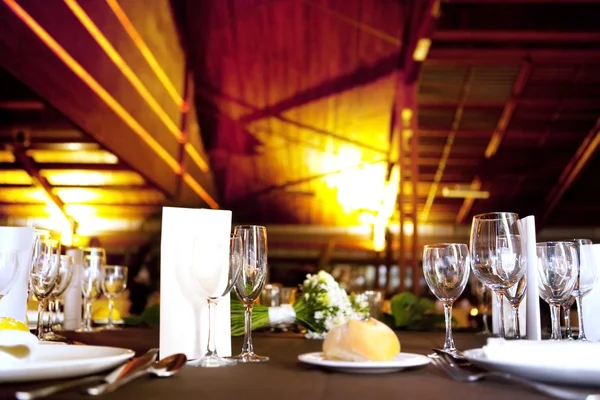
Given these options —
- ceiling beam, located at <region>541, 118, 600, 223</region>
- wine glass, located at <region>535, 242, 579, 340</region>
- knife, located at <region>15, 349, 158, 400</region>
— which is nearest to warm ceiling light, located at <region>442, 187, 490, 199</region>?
ceiling beam, located at <region>541, 118, 600, 223</region>

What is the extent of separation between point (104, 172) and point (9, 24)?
2238mm

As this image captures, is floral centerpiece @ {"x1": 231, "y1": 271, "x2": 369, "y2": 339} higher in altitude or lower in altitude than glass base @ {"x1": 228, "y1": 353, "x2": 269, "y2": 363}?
higher

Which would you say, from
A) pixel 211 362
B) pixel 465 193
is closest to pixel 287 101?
pixel 465 193

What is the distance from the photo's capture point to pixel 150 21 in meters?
4.86

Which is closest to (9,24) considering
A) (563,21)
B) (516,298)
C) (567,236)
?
(516,298)

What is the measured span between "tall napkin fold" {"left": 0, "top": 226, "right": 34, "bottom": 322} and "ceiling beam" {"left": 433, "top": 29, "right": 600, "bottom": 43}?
4.42 metres

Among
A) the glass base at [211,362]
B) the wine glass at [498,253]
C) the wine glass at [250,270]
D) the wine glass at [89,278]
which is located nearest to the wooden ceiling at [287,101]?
the wine glass at [89,278]

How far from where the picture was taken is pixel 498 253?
1.09 meters

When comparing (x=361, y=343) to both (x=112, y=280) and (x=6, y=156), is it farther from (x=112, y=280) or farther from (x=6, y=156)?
(x=6, y=156)

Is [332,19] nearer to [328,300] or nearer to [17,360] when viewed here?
[328,300]

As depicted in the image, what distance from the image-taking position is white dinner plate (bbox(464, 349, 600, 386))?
703 mm

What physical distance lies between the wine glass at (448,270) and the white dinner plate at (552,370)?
1.22ft

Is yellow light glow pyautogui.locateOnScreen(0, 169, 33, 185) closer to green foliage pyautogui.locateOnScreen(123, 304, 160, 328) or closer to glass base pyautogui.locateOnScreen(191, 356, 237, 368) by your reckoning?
green foliage pyautogui.locateOnScreen(123, 304, 160, 328)

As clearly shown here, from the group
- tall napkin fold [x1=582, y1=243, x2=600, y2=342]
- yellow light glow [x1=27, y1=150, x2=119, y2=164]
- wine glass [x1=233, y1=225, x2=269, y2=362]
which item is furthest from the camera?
yellow light glow [x1=27, y1=150, x2=119, y2=164]
